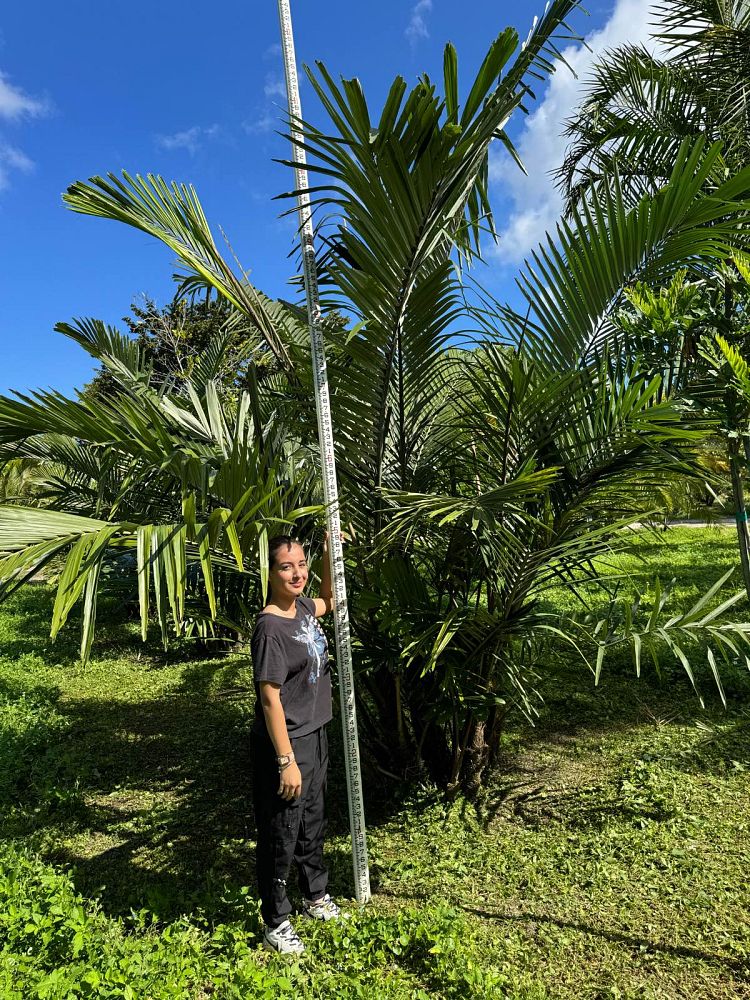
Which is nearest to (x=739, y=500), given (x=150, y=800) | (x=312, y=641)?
(x=312, y=641)

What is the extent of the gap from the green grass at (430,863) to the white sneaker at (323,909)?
0.06 m

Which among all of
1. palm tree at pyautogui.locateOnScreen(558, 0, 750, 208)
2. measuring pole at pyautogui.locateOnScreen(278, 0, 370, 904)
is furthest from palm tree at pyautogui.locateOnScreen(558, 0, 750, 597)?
measuring pole at pyautogui.locateOnScreen(278, 0, 370, 904)

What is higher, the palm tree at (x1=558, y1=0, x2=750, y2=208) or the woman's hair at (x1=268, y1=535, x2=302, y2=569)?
the palm tree at (x1=558, y1=0, x2=750, y2=208)

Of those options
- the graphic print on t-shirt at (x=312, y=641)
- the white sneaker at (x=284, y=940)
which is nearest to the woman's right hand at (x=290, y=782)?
the graphic print on t-shirt at (x=312, y=641)

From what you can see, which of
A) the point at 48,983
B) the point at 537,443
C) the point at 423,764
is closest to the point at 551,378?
the point at 537,443

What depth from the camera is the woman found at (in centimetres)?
228

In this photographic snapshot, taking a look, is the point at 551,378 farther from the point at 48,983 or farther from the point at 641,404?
the point at 48,983

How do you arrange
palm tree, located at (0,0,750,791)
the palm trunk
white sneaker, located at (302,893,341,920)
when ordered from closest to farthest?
palm tree, located at (0,0,750,791)
white sneaker, located at (302,893,341,920)
the palm trunk

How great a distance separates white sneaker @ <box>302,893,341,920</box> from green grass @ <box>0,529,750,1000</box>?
0.06 m

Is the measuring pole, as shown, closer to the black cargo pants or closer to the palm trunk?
the black cargo pants

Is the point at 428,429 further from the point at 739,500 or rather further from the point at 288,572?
the point at 739,500

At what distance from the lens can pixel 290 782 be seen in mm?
2277

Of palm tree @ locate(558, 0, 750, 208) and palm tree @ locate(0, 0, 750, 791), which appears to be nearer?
palm tree @ locate(0, 0, 750, 791)

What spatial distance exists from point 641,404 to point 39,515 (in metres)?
1.89
